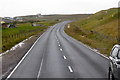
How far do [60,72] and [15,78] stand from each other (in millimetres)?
2897

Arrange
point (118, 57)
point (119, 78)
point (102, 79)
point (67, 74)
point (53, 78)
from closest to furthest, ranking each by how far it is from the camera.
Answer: point (119, 78), point (118, 57), point (102, 79), point (53, 78), point (67, 74)

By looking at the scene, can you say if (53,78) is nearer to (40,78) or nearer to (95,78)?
(40,78)

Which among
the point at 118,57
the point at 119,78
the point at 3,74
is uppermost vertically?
the point at 118,57

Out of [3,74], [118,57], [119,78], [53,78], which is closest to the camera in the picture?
[119,78]

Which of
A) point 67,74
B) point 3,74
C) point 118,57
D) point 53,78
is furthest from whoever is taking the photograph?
point 3,74

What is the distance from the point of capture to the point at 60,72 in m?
14.9

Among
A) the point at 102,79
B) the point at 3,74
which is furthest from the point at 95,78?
the point at 3,74

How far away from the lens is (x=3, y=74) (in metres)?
15.1

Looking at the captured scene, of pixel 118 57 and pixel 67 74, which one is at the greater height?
pixel 118 57

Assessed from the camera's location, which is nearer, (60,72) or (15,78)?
(15,78)

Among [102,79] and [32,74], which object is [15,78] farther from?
[102,79]

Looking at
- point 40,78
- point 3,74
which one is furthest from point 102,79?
point 3,74

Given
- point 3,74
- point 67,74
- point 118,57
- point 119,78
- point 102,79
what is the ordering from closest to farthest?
point 119,78 → point 118,57 → point 102,79 → point 67,74 → point 3,74

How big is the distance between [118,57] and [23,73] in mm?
7209
